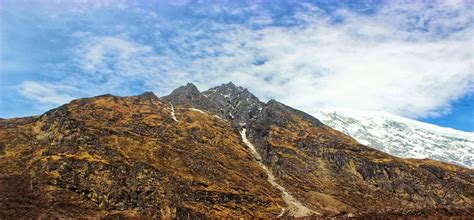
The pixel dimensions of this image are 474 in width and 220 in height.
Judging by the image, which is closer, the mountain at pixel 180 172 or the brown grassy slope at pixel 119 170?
the brown grassy slope at pixel 119 170

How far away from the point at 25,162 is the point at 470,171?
172831 millimetres

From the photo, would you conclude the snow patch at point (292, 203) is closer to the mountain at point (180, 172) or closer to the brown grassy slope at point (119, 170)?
the mountain at point (180, 172)

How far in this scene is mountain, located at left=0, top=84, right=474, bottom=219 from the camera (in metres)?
114

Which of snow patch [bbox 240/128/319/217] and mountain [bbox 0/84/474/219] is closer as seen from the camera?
mountain [bbox 0/84/474/219]

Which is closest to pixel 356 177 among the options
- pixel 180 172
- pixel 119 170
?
pixel 180 172

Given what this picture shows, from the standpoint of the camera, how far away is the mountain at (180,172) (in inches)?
4481

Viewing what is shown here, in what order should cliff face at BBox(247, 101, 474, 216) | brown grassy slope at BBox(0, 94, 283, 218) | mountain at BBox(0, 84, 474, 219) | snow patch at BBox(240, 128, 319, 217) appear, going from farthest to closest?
cliff face at BBox(247, 101, 474, 216)
snow patch at BBox(240, 128, 319, 217)
mountain at BBox(0, 84, 474, 219)
brown grassy slope at BBox(0, 94, 283, 218)

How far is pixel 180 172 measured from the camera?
13800 cm

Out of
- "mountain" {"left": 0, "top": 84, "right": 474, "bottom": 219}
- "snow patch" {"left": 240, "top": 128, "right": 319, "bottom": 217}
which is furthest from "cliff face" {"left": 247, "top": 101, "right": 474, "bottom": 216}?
"snow patch" {"left": 240, "top": 128, "right": 319, "bottom": 217}

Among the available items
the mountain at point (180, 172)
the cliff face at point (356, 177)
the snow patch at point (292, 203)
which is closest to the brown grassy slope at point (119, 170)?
the mountain at point (180, 172)

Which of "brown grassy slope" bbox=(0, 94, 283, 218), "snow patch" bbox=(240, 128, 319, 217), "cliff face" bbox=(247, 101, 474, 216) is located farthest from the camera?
"cliff face" bbox=(247, 101, 474, 216)

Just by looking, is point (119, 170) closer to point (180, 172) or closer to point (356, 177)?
point (180, 172)

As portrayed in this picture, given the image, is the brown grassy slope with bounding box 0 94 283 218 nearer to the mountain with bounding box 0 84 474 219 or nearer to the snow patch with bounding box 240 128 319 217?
the mountain with bounding box 0 84 474 219

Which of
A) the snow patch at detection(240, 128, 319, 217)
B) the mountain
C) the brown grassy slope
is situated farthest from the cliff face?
the brown grassy slope
